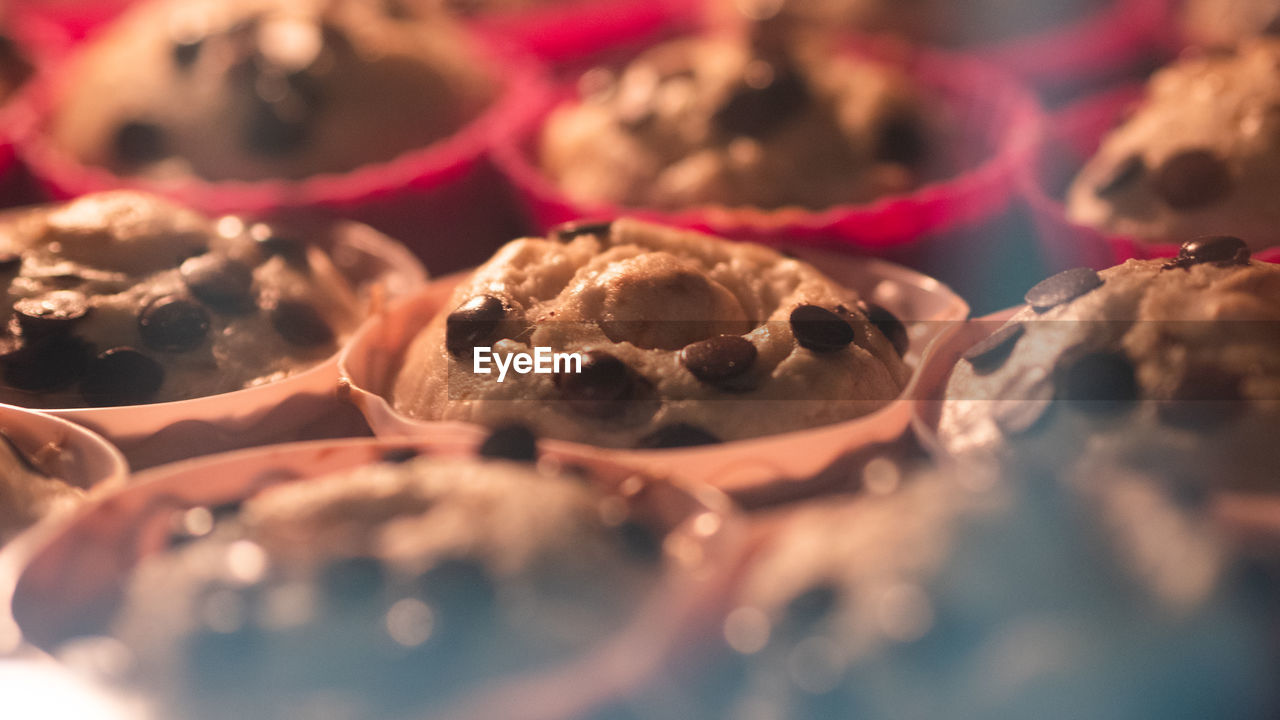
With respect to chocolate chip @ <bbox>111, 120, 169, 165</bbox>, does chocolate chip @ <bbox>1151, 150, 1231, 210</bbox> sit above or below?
above

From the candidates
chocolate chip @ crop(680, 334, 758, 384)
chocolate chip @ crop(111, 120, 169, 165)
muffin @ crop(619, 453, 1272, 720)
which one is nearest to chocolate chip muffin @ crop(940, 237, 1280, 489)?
muffin @ crop(619, 453, 1272, 720)

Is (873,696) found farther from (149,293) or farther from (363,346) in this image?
(149,293)

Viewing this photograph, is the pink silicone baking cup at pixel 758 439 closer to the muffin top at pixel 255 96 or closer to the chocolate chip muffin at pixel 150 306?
the chocolate chip muffin at pixel 150 306

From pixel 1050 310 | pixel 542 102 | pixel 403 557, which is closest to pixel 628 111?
pixel 542 102

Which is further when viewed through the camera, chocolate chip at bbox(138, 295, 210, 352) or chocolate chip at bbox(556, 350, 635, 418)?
chocolate chip at bbox(138, 295, 210, 352)

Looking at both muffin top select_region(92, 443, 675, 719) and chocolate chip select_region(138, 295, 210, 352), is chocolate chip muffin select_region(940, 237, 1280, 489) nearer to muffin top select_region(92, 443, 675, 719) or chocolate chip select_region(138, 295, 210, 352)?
muffin top select_region(92, 443, 675, 719)

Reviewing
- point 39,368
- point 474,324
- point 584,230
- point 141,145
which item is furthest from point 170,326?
point 141,145

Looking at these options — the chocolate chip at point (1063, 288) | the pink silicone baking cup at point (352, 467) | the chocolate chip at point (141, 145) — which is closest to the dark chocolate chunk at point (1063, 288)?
the chocolate chip at point (1063, 288)

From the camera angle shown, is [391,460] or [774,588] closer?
[774,588]
